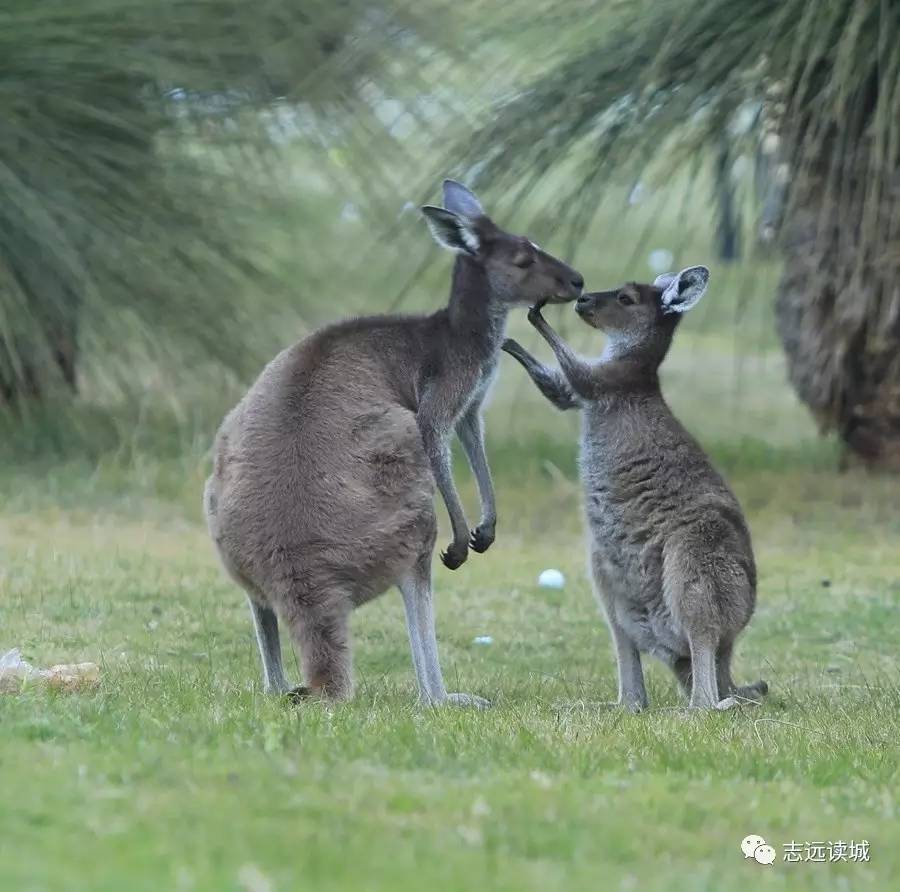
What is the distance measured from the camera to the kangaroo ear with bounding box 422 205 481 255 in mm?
6230

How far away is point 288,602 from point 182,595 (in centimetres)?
268

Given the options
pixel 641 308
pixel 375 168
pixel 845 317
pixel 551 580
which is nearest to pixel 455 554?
pixel 641 308

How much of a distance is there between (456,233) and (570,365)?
1.98 ft

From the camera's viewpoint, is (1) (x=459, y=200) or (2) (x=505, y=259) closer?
(2) (x=505, y=259)

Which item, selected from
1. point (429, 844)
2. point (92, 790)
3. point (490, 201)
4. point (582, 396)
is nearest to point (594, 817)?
point (429, 844)

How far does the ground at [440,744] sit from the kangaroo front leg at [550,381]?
39.8 inches

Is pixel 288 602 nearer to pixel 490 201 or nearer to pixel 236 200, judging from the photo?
pixel 490 201

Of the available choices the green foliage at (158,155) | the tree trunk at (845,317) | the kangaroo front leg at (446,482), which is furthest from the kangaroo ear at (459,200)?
the green foliage at (158,155)

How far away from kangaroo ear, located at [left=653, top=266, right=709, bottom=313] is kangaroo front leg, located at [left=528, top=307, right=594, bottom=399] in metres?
0.40

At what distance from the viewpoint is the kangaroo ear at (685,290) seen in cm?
646

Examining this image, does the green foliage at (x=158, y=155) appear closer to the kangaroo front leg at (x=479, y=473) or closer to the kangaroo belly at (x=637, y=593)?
the kangaroo front leg at (x=479, y=473)

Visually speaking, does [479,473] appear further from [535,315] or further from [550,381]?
[535,315]

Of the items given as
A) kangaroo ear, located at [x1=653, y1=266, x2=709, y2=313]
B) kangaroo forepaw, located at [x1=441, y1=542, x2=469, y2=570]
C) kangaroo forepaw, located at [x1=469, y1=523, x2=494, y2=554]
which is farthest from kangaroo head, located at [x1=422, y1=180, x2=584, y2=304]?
kangaroo forepaw, located at [x1=441, y1=542, x2=469, y2=570]

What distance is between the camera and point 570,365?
6.28 metres
